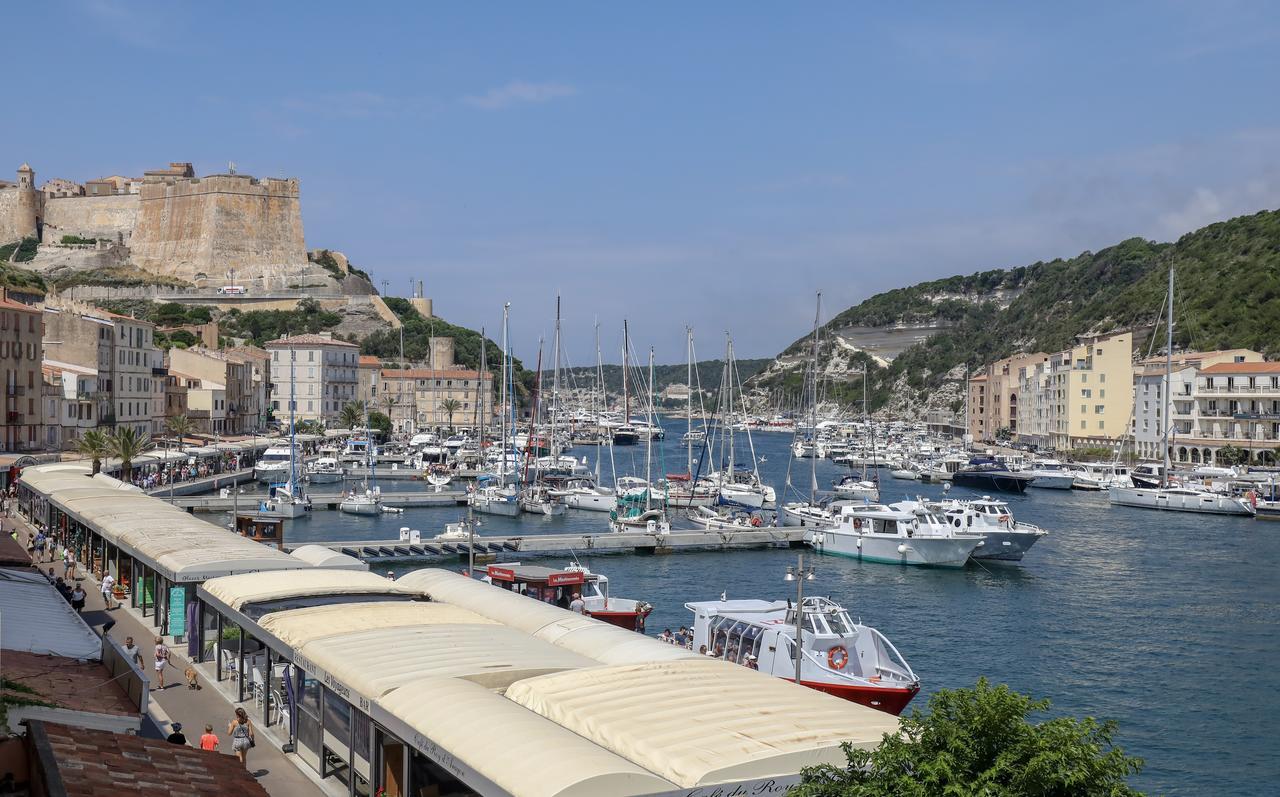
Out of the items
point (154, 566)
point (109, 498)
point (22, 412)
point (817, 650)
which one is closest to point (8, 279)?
point (22, 412)

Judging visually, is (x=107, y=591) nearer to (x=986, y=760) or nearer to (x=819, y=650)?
(x=819, y=650)

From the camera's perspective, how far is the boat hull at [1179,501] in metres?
68.4

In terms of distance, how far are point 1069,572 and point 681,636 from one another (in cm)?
2397

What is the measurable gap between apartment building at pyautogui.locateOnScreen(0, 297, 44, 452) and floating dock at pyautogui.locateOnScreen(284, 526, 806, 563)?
24245 millimetres

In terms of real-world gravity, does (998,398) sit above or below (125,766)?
above

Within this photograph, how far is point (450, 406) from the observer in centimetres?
11750

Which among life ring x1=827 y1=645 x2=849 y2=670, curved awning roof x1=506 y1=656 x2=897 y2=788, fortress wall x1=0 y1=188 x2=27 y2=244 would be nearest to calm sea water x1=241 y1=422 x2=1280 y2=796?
life ring x1=827 y1=645 x2=849 y2=670

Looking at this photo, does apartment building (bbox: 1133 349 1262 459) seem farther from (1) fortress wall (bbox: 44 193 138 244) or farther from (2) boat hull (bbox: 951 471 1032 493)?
(1) fortress wall (bbox: 44 193 138 244)

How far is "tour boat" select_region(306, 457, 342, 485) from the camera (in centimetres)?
7656

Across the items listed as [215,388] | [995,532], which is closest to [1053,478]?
[995,532]

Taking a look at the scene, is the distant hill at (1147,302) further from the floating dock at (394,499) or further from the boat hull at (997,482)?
the floating dock at (394,499)

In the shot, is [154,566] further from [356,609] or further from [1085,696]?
[1085,696]

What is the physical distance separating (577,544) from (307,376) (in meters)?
69.4

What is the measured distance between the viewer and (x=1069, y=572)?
46.6m
